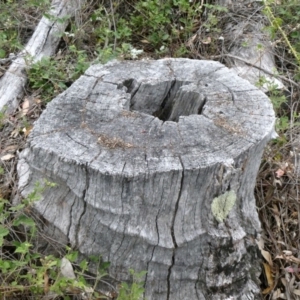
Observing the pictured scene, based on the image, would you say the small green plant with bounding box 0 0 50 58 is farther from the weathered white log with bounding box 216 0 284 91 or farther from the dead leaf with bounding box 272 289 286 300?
the dead leaf with bounding box 272 289 286 300

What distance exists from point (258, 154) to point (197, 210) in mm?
482

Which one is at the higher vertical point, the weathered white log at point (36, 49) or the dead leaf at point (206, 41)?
the weathered white log at point (36, 49)

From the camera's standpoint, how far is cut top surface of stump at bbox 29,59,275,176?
2.29 metres

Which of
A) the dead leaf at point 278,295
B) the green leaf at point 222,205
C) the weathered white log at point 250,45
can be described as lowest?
the dead leaf at point 278,295

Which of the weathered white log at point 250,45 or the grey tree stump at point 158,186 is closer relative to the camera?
the grey tree stump at point 158,186

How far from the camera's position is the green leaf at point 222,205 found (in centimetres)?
235

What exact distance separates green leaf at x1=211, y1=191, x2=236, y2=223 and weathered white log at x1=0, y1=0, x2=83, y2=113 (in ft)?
6.96

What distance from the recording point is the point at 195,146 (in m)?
2.35

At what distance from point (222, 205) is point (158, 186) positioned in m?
0.37

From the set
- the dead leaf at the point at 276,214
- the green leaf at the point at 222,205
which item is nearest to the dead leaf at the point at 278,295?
the dead leaf at the point at 276,214

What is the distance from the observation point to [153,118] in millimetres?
2547

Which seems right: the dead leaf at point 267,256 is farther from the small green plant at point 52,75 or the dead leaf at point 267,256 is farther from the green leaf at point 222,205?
the small green plant at point 52,75

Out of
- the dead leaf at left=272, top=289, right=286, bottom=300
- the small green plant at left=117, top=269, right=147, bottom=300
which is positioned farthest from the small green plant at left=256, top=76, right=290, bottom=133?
the small green plant at left=117, top=269, right=147, bottom=300

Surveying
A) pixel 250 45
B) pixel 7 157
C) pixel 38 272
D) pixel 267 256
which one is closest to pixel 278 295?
pixel 267 256
